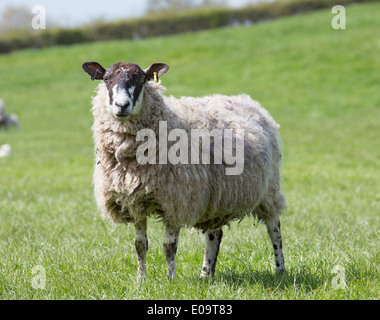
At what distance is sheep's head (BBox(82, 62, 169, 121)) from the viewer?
425 centimetres

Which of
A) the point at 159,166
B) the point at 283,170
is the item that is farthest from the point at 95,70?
the point at 283,170

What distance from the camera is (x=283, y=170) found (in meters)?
13.0

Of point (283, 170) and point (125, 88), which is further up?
point (125, 88)

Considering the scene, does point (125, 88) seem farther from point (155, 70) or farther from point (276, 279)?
point (276, 279)

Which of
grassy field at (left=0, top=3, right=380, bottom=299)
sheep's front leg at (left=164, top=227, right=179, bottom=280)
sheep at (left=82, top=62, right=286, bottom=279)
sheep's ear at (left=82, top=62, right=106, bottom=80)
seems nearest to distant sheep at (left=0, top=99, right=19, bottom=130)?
grassy field at (left=0, top=3, right=380, bottom=299)

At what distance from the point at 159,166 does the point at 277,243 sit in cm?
144

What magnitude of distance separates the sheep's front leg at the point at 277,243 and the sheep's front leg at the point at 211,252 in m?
0.46

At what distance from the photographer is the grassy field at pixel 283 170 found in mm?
4586

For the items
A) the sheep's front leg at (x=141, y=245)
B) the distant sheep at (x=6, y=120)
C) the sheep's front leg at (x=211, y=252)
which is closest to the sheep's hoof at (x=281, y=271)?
the sheep's front leg at (x=211, y=252)

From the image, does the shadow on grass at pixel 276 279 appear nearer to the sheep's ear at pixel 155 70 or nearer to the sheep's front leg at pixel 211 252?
the sheep's front leg at pixel 211 252

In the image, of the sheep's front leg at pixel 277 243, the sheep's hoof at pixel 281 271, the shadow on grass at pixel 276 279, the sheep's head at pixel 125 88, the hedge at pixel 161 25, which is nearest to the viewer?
the sheep's head at pixel 125 88

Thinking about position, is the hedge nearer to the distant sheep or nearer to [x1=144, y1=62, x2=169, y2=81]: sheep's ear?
the distant sheep

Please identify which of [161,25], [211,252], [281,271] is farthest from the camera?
[161,25]

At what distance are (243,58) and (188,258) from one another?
25.8 m
